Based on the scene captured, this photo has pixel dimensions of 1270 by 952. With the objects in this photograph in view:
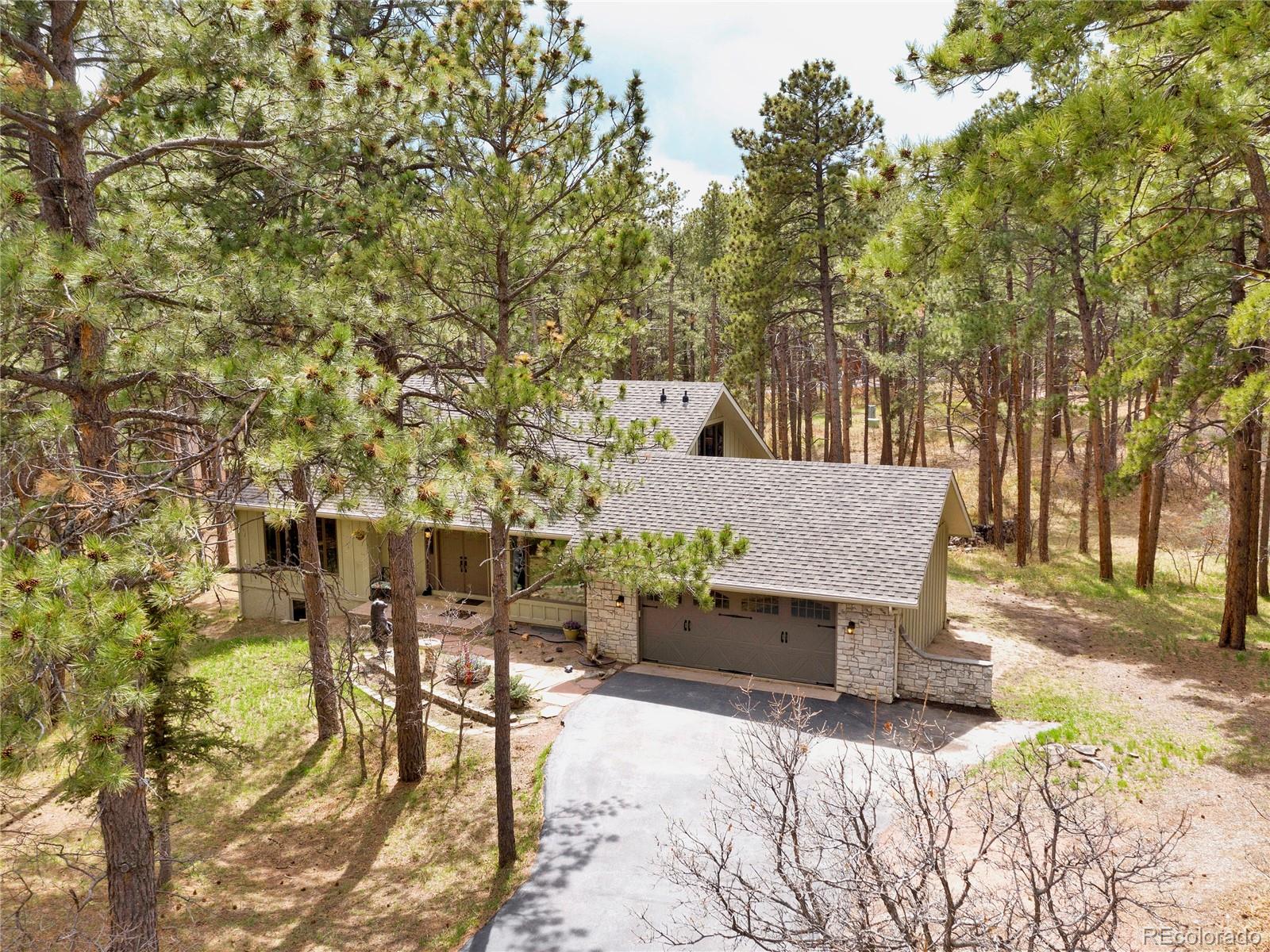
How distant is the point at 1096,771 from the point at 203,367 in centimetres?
1070

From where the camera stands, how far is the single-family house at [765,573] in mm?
12898

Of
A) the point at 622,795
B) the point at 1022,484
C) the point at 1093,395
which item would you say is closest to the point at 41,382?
the point at 622,795

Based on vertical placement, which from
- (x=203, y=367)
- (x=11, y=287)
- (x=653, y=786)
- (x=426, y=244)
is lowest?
(x=653, y=786)

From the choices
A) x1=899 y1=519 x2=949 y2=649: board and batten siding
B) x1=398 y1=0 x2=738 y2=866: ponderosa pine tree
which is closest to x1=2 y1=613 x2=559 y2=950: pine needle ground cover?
x1=398 y1=0 x2=738 y2=866: ponderosa pine tree

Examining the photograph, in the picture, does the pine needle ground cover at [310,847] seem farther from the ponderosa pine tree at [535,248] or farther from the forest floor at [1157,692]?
the forest floor at [1157,692]

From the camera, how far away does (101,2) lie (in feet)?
22.9

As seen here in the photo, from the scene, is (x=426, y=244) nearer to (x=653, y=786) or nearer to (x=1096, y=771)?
(x=653, y=786)

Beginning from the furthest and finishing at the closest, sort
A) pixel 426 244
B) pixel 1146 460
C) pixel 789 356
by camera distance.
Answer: pixel 789 356 < pixel 1146 460 < pixel 426 244

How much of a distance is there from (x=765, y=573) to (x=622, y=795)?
490cm

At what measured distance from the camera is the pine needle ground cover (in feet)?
28.2

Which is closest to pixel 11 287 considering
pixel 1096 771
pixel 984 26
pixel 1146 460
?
pixel 984 26

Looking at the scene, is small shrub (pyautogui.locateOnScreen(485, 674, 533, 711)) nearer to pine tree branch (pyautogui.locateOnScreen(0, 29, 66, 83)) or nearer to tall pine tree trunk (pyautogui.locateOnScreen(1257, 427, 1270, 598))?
pine tree branch (pyautogui.locateOnScreen(0, 29, 66, 83))

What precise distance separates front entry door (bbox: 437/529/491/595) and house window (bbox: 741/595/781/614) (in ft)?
22.7
